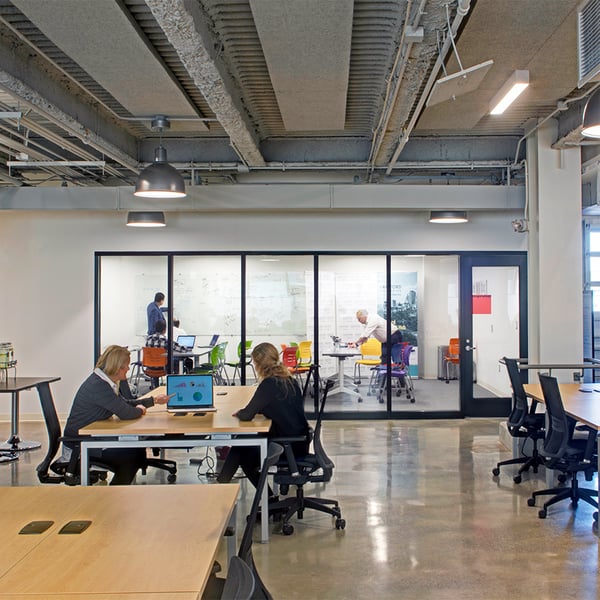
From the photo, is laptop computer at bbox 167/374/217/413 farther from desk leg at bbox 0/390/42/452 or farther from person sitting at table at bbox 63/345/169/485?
desk leg at bbox 0/390/42/452

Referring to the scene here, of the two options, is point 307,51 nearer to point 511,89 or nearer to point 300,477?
point 511,89

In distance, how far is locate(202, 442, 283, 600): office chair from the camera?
174cm

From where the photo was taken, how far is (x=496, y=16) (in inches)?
150

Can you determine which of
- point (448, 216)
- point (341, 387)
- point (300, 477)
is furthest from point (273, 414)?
point (341, 387)

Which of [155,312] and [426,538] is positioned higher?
[155,312]

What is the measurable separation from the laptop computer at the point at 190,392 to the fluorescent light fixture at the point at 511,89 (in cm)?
311

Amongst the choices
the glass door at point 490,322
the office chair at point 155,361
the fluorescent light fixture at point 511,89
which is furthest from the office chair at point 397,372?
the fluorescent light fixture at point 511,89

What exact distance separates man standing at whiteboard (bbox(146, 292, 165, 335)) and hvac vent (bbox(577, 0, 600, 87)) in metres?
6.30

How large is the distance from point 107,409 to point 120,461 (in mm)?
421

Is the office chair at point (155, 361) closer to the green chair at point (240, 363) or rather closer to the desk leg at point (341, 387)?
the green chair at point (240, 363)

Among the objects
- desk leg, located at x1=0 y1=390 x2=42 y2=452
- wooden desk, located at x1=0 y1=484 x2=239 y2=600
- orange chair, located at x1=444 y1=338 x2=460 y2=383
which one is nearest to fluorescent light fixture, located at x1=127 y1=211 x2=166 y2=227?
desk leg, located at x1=0 y1=390 x2=42 y2=452

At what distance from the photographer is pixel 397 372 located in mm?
8555

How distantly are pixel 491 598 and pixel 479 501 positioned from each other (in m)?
1.61

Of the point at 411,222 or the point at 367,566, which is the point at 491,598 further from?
the point at 411,222
